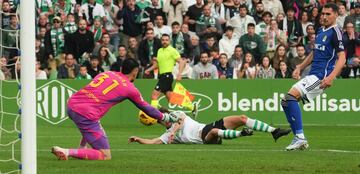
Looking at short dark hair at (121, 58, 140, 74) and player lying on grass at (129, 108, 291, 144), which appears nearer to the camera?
short dark hair at (121, 58, 140, 74)

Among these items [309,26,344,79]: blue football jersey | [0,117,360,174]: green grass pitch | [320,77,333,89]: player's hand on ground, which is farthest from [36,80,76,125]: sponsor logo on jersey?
[320,77,333,89]: player's hand on ground

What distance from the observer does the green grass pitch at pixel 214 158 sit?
12.3 m

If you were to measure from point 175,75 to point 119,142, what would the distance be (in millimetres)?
8846

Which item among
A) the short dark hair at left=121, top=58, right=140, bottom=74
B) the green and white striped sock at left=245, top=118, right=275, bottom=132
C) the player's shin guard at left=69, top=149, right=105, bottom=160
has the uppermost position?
the short dark hair at left=121, top=58, right=140, bottom=74

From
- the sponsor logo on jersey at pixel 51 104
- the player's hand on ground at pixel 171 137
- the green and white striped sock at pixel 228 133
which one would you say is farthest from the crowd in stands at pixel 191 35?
the green and white striped sock at pixel 228 133

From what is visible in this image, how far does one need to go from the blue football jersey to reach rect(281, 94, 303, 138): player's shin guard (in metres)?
0.57

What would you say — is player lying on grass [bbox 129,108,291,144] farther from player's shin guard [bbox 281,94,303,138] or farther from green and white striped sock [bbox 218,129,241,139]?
player's shin guard [bbox 281,94,303,138]

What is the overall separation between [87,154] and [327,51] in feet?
14.8

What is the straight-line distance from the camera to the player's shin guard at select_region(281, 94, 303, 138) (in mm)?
15781

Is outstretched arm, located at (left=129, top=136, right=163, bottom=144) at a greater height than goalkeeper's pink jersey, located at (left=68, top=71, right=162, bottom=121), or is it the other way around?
goalkeeper's pink jersey, located at (left=68, top=71, right=162, bottom=121)

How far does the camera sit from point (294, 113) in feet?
51.8

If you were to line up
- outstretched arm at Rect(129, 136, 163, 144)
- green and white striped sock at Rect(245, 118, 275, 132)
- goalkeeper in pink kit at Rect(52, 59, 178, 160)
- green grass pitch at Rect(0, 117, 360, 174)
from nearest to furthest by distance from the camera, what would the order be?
green grass pitch at Rect(0, 117, 360, 174) < goalkeeper in pink kit at Rect(52, 59, 178, 160) < green and white striped sock at Rect(245, 118, 275, 132) < outstretched arm at Rect(129, 136, 163, 144)

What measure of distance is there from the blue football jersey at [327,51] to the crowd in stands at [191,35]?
11369mm

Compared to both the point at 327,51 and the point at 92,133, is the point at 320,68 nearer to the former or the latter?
the point at 327,51
